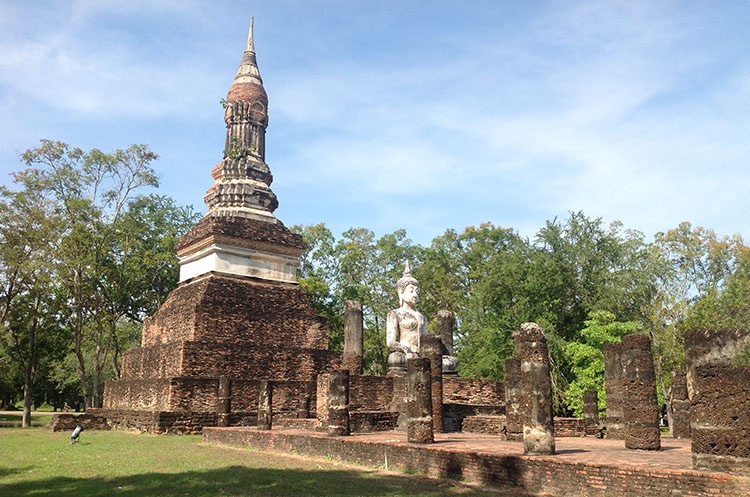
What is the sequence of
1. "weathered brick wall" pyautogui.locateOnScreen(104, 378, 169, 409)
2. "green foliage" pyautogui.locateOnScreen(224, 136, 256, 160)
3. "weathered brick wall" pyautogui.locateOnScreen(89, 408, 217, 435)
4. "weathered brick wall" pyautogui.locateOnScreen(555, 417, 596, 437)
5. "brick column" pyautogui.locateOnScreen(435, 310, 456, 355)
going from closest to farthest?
"weathered brick wall" pyautogui.locateOnScreen(555, 417, 596, 437)
"weathered brick wall" pyautogui.locateOnScreen(89, 408, 217, 435)
"weathered brick wall" pyautogui.locateOnScreen(104, 378, 169, 409)
"brick column" pyautogui.locateOnScreen(435, 310, 456, 355)
"green foliage" pyautogui.locateOnScreen(224, 136, 256, 160)

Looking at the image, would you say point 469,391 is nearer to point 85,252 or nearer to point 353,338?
point 353,338

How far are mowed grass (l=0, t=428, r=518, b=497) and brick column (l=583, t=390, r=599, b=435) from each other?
7.66 meters

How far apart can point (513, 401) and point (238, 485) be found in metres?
6.70

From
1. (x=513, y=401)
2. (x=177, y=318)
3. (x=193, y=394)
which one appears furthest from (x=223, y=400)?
(x=513, y=401)

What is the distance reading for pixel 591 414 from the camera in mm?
17141

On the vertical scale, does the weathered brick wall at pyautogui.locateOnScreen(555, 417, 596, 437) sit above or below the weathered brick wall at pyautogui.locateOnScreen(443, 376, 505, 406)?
below

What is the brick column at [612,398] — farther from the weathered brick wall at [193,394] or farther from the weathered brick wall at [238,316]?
the weathered brick wall at [238,316]

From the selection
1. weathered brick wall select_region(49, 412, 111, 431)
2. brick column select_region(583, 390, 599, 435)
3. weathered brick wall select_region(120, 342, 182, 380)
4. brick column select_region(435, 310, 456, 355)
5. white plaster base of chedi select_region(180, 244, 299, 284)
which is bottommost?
weathered brick wall select_region(49, 412, 111, 431)

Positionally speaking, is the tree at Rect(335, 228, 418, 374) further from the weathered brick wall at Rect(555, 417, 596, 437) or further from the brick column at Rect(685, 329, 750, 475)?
the brick column at Rect(685, 329, 750, 475)

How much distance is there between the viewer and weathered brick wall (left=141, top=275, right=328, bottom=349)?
20219 mm

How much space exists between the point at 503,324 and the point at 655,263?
315 inches

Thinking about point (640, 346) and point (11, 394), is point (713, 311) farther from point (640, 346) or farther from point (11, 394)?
point (11, 394)

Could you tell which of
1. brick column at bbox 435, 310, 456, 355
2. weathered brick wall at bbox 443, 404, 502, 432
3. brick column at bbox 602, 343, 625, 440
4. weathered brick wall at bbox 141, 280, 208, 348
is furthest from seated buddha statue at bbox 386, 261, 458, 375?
weathered brick wall at bbox 141, 280, 208, 348

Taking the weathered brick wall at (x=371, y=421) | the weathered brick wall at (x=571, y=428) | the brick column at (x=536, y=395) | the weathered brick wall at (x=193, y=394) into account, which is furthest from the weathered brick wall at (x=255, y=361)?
the brick column at (x=536, y=395)
